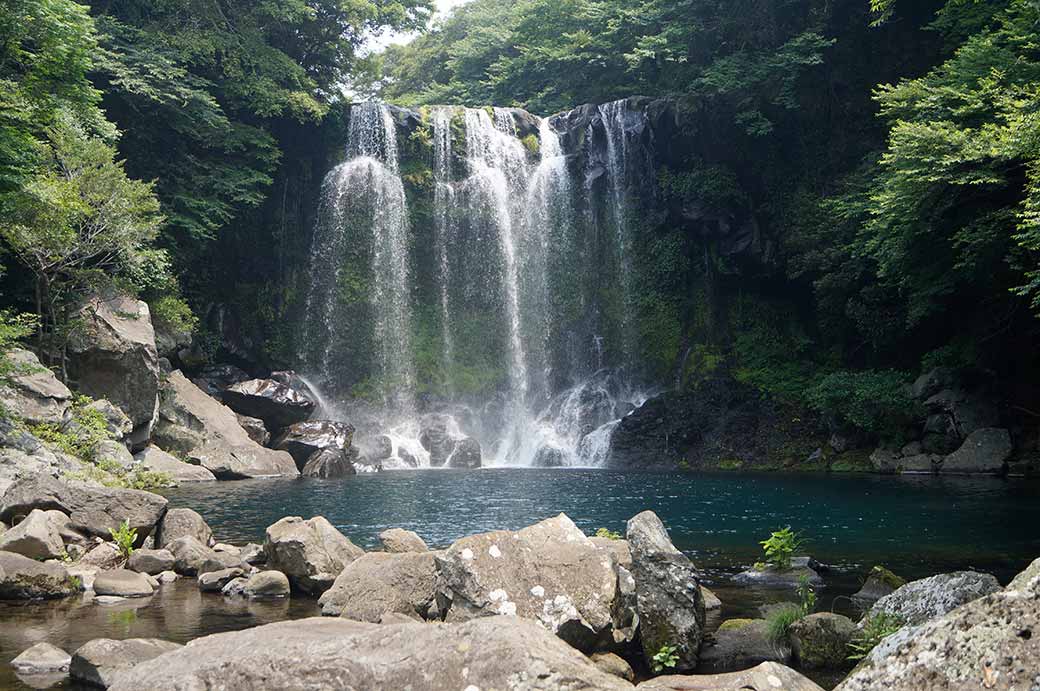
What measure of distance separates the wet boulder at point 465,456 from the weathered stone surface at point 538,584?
2292 centimetres

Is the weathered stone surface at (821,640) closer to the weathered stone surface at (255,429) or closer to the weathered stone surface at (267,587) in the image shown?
the weathered stone surface at (267,587)

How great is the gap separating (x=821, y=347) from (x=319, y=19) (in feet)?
80.3

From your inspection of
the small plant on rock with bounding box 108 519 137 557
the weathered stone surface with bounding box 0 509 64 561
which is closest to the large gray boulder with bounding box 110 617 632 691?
the weathered stone surface with bounding box 0 509 64 561

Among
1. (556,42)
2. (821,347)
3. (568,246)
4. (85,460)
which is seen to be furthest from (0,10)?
(821,347)

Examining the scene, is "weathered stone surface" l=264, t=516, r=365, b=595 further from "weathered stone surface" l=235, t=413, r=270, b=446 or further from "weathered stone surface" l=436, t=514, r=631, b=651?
"weathered stone surface" l=235, t=413, r=270, b=446

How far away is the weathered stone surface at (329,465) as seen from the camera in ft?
84.8

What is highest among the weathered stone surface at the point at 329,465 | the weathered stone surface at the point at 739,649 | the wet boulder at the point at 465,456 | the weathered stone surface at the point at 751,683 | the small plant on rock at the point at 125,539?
the weathered stone surface at the point at 751,683

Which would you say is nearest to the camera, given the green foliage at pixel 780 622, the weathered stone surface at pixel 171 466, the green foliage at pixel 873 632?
the green foliage at pixel 873 632

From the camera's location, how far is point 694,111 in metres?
33.5

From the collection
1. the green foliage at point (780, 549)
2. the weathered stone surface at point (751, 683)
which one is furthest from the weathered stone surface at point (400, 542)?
the weathered stone surface at point (751, 683)

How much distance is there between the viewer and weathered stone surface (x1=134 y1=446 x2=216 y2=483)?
22.3 meters

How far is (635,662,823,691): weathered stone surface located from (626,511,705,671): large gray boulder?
2.08m

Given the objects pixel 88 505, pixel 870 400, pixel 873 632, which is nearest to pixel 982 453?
pixel 870 400

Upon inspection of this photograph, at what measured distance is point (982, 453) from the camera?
23234mm
